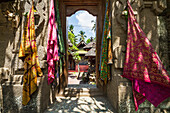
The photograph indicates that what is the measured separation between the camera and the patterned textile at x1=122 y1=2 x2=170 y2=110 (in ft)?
5.88

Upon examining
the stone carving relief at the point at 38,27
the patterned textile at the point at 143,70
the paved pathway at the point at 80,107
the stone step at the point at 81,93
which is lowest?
the paved pathway at the point at 80,107

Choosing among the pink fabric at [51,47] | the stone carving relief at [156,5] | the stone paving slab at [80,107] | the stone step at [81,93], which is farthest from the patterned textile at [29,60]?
the stone carving relief at [156,5]

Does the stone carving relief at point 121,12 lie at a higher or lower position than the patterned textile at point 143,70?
higher

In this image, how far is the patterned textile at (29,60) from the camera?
81.2 inches

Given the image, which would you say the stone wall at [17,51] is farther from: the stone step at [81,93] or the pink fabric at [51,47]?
the stone step at [81,93]

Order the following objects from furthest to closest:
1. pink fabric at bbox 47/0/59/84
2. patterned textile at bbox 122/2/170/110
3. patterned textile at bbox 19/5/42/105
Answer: pink fabric at bbox 47/0/59/84, patterned textile at bbox 19/5/42/105, patterned textile at bbox 122/2/170/110

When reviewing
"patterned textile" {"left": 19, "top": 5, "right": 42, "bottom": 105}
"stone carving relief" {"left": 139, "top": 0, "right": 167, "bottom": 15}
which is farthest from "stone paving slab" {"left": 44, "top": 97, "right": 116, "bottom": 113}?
"stone carving relief" {"left": 139, "top": 0, "right": 167, "bottom": 15}

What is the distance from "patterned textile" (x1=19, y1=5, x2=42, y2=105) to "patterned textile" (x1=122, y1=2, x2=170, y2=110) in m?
2.23

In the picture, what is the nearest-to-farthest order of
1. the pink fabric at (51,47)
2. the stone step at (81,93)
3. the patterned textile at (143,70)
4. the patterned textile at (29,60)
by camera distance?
1. the patterned textile at (143,70)
2. the patterned textile at (29,60)
3. the pink fabric at (51,47)
4. the stone step at (81,93)

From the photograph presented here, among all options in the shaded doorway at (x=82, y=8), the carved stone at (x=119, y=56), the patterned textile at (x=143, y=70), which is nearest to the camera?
the patterned textile at (x=143, y=70)

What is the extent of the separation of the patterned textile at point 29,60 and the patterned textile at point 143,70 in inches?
87.9

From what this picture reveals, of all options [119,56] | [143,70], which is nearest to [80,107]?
[119,56]

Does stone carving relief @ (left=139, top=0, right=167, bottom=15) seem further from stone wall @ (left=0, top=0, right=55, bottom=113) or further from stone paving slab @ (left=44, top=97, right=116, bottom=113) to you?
stone paving slab @ (left=44, top=97, right=116, bottom=113)

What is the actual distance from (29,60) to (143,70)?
2686 mm
